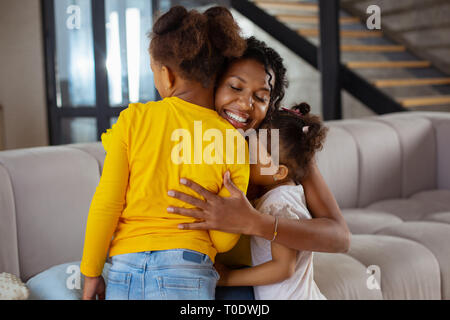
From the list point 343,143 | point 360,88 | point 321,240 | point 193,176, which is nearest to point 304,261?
point 321,240

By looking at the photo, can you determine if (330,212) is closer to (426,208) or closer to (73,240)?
(73,240)

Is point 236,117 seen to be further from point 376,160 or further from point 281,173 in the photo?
point 376,160

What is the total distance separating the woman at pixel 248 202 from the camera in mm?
1016

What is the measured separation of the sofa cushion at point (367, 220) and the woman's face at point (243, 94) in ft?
3.87

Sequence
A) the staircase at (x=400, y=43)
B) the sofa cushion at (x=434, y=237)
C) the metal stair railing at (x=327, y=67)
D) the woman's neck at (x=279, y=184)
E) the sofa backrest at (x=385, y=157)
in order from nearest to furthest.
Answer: the woman's neck at (x=279, y=184) → the sofa cushion at (x=434, y=237) → the sofa backrest at (x=385, y=157) → the metal stair railing at (x=327, y=67) → the staircase at (x=400, y=43)

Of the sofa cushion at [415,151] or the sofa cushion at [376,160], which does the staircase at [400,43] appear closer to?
the sofa cushion at [415,151]

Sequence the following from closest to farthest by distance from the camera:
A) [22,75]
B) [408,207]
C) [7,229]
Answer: [7,229], [408,207], [22,75]

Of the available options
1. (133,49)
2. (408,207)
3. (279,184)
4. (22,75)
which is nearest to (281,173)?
(279,184)

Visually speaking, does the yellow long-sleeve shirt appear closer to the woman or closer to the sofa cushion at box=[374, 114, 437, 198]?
the woman

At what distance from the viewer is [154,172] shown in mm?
998

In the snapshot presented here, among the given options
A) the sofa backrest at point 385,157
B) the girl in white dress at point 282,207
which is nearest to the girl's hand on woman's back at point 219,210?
the girl in white dress at point 282,207

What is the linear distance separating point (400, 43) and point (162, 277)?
16.3 feet

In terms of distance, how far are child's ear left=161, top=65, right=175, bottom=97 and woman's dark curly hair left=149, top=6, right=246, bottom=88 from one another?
14mm

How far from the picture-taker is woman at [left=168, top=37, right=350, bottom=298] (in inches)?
40.0
